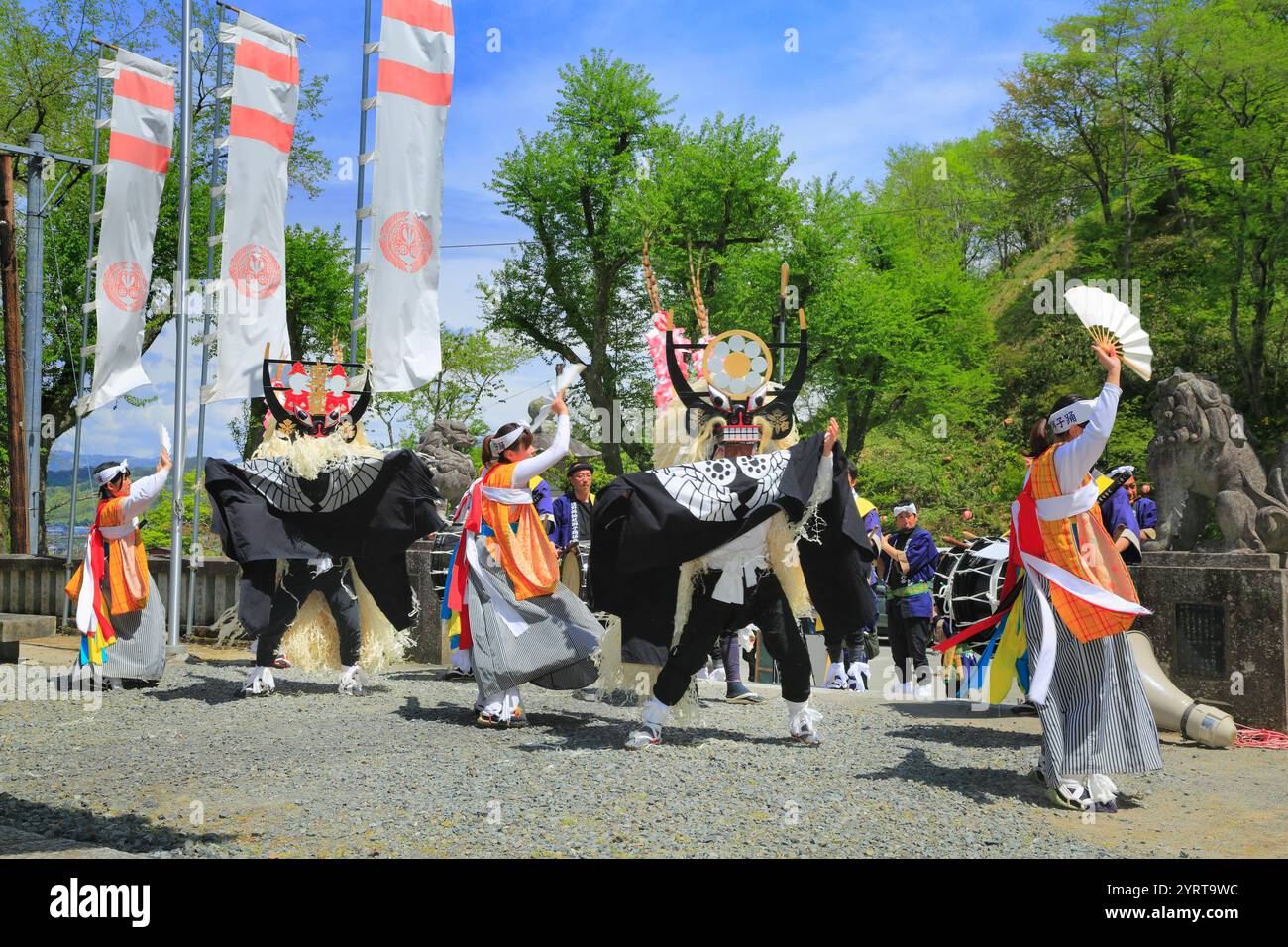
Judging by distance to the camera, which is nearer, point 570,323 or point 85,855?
point 85,855

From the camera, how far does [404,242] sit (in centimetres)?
1070

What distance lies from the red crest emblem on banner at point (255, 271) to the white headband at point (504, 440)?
4750 millimetres

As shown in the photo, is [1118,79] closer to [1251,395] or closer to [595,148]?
[1251,395]

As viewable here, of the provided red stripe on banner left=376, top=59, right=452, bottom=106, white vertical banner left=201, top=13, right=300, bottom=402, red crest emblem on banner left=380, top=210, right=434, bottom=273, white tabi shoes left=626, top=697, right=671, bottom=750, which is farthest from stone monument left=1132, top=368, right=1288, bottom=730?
white vertical banner left=201, top=13, right=300, bottom=402

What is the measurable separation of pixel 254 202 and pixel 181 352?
163cm

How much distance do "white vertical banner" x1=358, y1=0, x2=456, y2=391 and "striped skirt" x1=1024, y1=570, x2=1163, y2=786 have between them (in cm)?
691

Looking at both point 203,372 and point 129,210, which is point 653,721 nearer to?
point 203,372

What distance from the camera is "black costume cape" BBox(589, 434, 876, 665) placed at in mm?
6086

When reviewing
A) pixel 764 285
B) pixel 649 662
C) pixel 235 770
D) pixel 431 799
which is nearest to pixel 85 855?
pixel 431 799

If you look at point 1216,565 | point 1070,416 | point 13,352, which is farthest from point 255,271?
point 1216,565

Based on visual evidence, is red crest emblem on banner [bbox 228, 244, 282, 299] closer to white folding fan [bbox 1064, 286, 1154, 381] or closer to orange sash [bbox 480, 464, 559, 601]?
orange sash [bbox 480, 464, 559, 601]

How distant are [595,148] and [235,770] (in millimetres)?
27142

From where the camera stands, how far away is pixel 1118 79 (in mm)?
30000

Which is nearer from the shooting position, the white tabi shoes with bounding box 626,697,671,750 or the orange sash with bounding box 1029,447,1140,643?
the orange sash with bounding box 1029,447,1140,643
